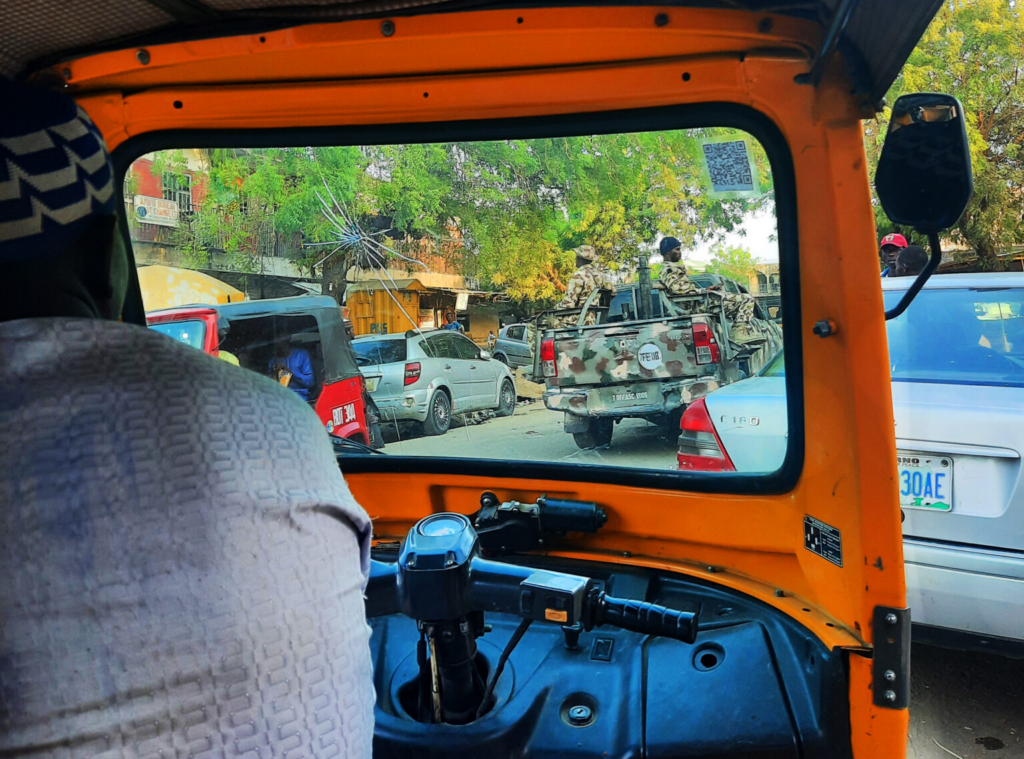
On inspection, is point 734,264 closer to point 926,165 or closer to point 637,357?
point 637,357

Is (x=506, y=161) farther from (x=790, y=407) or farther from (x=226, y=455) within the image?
(x=226, y=455)

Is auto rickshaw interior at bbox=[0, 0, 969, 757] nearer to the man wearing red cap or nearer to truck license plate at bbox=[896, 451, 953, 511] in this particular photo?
truck license plate at bbox=[896, 451, 953, 511]

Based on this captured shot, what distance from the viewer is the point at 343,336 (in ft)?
7.13

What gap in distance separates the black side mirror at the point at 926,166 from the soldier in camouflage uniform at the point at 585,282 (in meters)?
0.69

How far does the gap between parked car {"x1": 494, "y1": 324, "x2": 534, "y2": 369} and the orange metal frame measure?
1.39 ft

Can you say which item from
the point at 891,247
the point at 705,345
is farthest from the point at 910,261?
the point at 705,345

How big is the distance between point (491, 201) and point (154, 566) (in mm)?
1410

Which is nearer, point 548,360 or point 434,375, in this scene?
point 548,360

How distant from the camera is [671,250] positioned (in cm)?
177

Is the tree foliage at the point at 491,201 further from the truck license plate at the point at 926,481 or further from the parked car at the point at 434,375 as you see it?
the truck license plate at the point at 926,481

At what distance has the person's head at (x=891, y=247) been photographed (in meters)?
4.62

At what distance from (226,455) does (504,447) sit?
4.54 ft

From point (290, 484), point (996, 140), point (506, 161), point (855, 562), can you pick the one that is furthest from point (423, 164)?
point (996, 140)

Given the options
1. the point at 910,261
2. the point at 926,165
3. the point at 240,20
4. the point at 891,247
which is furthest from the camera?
the point at 891,247
